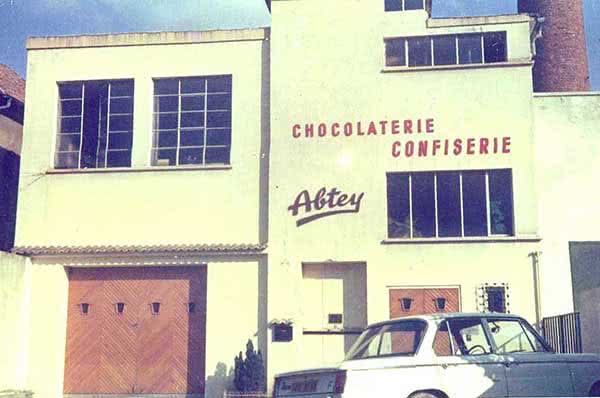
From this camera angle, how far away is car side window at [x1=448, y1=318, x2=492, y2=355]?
33.5 feet

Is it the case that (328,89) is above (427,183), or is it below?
above

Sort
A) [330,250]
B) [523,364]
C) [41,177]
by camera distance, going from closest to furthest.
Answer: [523,364] → [330,250] → [41,177]

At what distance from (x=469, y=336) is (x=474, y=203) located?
8770 millimetres

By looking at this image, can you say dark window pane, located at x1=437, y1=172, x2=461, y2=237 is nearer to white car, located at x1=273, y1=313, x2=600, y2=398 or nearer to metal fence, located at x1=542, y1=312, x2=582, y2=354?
metal fence, located at x1=542, y1=312, x2=582, y2=354

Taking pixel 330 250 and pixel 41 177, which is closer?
pixel 330 250

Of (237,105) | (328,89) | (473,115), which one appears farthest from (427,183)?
(237,105)

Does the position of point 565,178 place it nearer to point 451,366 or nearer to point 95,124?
point 451,366

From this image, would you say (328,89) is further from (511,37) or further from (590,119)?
(590,119)

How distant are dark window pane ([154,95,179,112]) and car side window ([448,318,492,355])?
38.8ft

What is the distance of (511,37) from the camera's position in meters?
19.3

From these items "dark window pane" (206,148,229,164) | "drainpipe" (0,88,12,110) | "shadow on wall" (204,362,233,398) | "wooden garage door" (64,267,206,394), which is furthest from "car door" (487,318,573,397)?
"drainpipe" (0,88,12,110)

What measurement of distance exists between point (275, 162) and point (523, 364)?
10.2m

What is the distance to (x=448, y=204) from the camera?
18844mm

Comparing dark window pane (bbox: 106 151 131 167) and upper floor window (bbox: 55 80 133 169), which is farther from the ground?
upper floor window (bbox: 55 80 133 169)
